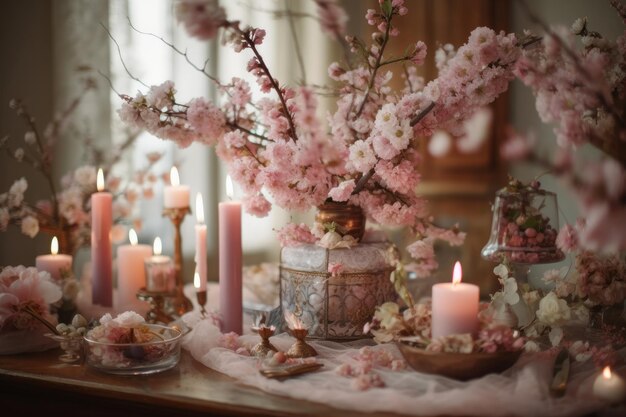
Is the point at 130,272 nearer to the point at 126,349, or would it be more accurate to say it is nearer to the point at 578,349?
the point at 126,349

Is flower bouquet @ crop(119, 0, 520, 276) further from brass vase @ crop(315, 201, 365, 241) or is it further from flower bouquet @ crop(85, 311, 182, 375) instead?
flower bouquet @ crop(85, 311, 182, 375)

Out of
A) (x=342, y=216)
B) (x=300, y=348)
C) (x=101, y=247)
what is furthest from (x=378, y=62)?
(x=101, y=247)

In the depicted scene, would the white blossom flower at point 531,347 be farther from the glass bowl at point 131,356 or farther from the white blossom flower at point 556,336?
the glass bowl at point 131,356

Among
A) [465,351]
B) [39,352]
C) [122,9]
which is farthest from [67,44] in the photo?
[465,351]

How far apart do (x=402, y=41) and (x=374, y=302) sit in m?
2.02

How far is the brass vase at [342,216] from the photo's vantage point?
138 centimetres

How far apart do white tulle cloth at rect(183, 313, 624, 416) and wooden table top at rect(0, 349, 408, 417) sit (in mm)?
18

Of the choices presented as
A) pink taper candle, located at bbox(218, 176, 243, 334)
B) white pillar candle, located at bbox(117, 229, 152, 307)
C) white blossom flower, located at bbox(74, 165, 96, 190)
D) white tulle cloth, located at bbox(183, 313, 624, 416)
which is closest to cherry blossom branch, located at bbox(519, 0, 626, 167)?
white tulle cloth, located at bbox(183, 313, 624, 416)

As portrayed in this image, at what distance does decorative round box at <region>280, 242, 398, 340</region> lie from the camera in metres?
1.35

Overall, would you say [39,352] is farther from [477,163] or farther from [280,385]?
[477,163]

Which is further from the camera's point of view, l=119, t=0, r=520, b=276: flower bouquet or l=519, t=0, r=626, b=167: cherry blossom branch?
l=119, t=0, r=520, b=276: flower bouquet

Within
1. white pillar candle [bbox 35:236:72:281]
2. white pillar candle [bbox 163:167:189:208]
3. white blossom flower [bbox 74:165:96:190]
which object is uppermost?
white blossom flower [bbox 74:165:96:190]

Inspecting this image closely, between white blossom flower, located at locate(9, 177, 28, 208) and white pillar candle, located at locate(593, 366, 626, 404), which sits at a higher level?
white blossom flower, located at locate(9, 177, 28, 208)

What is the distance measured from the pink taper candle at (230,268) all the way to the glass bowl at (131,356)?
0.64 ft
